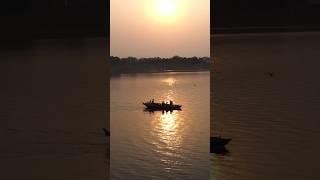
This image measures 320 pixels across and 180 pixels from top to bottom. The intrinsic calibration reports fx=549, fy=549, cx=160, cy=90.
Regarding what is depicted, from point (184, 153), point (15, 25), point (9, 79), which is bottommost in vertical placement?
point (184, 153)

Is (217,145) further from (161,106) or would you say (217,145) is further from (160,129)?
(161,106)

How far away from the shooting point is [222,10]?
281 inches

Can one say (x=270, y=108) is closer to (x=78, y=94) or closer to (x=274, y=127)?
(x=274, y=127)

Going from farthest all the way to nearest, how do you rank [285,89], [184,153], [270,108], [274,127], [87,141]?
1. [285,89]
2. [270,108]
3. [274,127]
4. [87,141]
5. [184,153]

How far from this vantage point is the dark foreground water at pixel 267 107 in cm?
491

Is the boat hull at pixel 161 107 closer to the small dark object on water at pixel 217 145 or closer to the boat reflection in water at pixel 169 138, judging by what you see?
the boat reflection in water at pixel 169 138

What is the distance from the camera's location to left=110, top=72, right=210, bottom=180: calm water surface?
481cm

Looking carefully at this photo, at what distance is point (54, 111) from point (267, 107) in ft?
10.2

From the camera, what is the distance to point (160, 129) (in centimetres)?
694

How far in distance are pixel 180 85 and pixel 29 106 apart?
304cm

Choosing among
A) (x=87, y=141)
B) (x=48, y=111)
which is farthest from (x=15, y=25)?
(x=48, y=111)

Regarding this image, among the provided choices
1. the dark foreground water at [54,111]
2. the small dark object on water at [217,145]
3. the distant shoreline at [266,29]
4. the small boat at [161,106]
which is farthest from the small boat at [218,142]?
the distant shoreline at [266,29]

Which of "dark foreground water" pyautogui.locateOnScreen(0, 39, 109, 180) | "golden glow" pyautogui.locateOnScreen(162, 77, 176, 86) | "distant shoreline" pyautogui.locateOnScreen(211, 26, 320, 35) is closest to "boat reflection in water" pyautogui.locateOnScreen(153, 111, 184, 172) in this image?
"dark foreground water" pyautogui.locateOnScreen(0, 39, 109, 180)

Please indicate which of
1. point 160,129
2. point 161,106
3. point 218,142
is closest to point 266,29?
point 161,106
